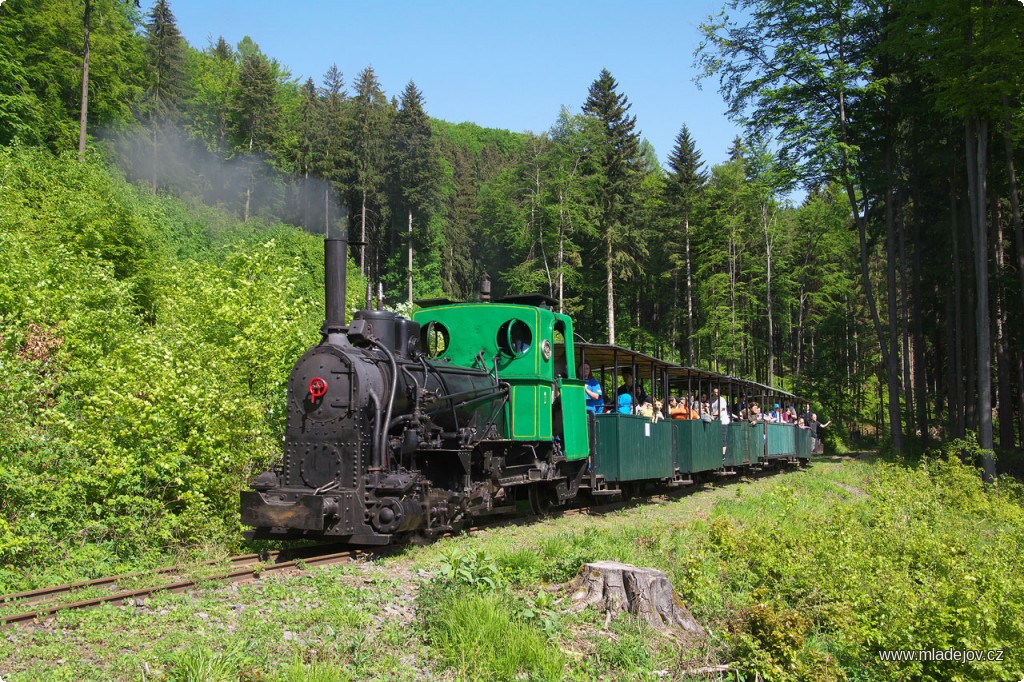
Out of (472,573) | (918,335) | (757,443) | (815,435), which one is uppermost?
(918,335)

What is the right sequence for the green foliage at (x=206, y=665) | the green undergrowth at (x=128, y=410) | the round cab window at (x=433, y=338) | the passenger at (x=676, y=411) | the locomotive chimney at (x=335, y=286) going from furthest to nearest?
the passenger at (x=676, y=411), the round cab window at (x=433, y=338), the locomotive chimney at (x=335, y=286), the green undergrowth at (x=128, y=410), the green foliage at (x=206, y=665)

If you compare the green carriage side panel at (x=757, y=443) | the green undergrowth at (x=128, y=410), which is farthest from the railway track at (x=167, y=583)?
the green carriage side panel at (x=757, y=443)

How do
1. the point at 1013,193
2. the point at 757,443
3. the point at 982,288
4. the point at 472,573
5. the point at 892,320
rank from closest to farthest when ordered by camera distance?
the point at 472,573, the point at 982,288, the point at 1013,193, the point at 757,443, the point at 892,320

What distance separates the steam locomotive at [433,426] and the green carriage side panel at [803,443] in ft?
54.1

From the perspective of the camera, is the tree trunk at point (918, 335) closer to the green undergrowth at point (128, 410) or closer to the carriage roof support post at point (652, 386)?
the carriage roof support post at point (652, 386)

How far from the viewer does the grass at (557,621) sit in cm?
500

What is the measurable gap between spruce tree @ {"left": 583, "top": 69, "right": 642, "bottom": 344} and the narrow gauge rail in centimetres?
3115

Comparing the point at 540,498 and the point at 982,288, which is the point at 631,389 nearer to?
the point at 540,498

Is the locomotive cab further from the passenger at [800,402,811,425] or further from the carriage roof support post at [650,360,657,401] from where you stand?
the passenger at [800,402,811,425]

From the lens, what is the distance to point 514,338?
37.6ft

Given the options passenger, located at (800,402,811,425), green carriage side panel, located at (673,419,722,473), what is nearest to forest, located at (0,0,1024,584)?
passenger, located at (800,402,811,425)

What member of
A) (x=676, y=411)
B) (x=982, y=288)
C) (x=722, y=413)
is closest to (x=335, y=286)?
(x=676, y=411)

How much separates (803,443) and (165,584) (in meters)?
27.6

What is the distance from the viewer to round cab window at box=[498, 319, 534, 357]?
1136 centimetres
